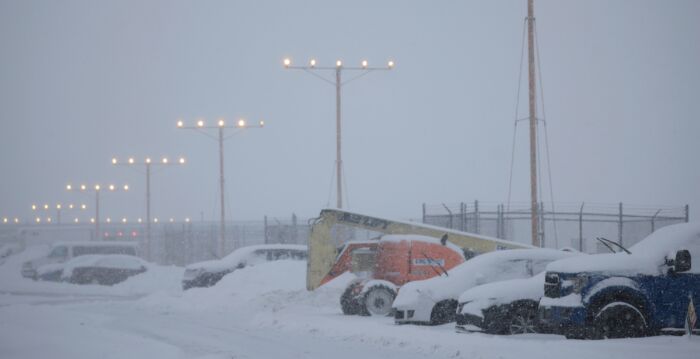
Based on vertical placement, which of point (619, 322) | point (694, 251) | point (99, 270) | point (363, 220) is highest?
point (363, 220)

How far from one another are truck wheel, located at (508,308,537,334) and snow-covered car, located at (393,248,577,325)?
1.92 m

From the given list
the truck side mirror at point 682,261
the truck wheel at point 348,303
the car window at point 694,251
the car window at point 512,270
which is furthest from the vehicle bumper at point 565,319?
the truck wheel at point 348,303

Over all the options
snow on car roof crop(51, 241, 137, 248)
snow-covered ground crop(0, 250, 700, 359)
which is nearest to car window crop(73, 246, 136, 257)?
snow on car roof crop(51, 241, 137, 248)

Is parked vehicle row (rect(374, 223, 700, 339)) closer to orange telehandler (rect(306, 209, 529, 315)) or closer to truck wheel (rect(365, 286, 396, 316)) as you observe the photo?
orange telehandler (rect(306, 209, 529, 315))

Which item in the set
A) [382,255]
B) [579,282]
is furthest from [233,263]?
[579,282]

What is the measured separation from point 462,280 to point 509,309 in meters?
2.41

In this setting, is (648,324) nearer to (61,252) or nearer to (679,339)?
(679,339)

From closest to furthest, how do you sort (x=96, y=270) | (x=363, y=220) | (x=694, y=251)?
(x=694, y=251)
(x=363, y=220)
(x=96, y=270)

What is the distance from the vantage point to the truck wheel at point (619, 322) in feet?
47.3

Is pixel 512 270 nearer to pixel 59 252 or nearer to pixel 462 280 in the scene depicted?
pixel 462 280

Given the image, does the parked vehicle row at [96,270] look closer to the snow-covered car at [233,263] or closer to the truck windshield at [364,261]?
the snow-covered car at [233,263]

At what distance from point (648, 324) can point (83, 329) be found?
10585 millimetres

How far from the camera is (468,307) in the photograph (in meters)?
16.5

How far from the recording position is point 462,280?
18422mm
